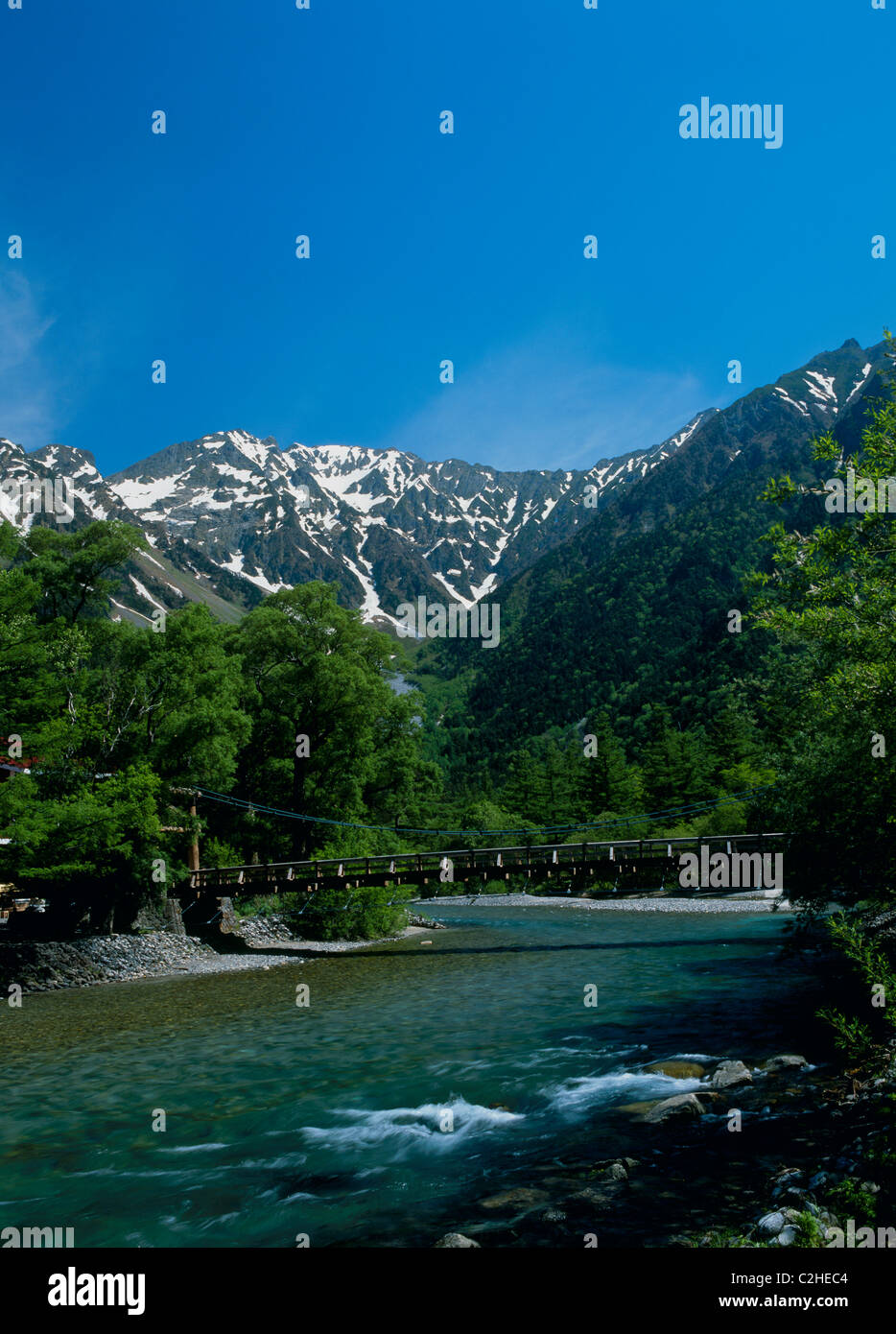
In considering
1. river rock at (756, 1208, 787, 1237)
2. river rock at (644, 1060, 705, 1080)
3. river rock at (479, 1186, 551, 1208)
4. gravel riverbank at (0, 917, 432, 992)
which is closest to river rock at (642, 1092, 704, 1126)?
river rock at (644, 1060, 705, 1080)

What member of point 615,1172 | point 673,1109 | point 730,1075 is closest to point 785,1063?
point 730,1075

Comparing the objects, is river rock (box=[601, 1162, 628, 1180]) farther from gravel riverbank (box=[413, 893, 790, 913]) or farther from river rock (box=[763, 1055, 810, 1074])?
gravel riverbank (box=[413, 893, 790, 913])

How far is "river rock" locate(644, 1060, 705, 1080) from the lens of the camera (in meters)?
13.0

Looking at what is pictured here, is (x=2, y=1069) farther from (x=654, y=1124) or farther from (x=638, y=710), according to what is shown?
(x=638, y=710)

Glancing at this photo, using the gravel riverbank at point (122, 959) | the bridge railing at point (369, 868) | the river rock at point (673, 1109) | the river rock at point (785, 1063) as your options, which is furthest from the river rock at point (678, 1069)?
the bridge railing at point (369, 868)

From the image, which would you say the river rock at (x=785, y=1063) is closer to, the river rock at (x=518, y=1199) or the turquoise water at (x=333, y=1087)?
the turquoise water at (x=333, y=1087)

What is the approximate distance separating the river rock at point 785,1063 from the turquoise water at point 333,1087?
80 cm

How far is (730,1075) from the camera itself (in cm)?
1252

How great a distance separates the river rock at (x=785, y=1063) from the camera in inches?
503

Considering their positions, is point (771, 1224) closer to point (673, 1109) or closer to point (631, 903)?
point (673, 1109)

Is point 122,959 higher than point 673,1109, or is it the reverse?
point 673,1109

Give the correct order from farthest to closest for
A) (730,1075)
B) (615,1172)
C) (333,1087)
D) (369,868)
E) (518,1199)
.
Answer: (369,868) < (333,1087) < (730,1075) < (615,1172) < (518,1199)

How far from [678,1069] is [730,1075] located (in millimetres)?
1018
